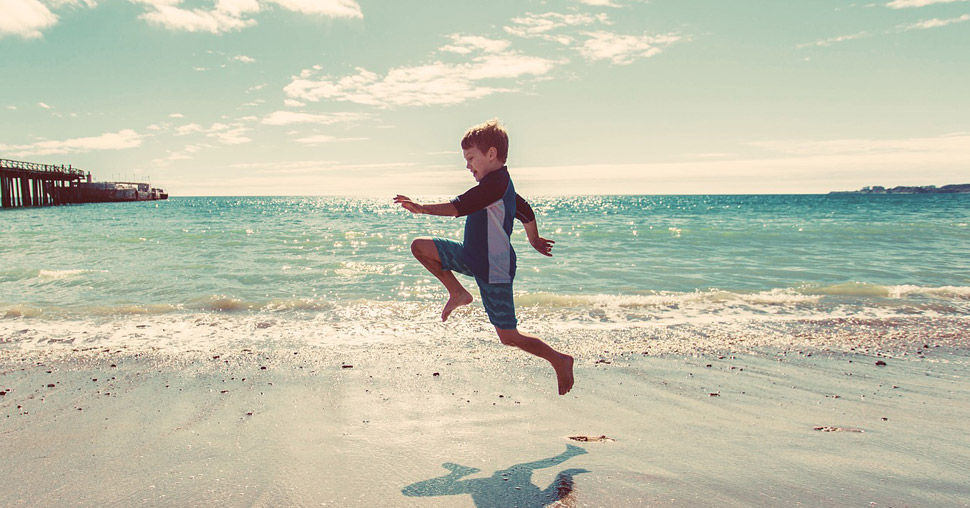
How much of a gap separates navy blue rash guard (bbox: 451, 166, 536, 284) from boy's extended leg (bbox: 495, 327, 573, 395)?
364 mm

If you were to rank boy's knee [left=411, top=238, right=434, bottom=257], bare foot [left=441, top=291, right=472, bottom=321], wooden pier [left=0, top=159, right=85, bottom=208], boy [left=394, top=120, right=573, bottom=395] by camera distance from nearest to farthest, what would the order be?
boy [left=394, top=120, right=573, bottom=395] < boy's knee [left=411, top=238, right=434, bottom=257] < bare foot [left=441, top=291, right=472, bottom=321] < wooden pier [left=0, top=159, right=85, bottom=208]

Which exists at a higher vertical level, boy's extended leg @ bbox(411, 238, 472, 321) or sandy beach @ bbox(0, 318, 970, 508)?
boy's extended leg @ bbox(411, 238, 472, 321)

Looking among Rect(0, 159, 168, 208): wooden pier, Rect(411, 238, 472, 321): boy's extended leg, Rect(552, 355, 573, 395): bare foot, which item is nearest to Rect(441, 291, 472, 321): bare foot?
Rect(411, 238, 472, 321): boy's extended leg

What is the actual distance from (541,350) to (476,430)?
764mm

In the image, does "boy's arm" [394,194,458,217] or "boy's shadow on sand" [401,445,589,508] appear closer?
"boy's shadow on sand" [401,445,589,508]

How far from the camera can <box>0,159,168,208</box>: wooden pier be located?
5588cm

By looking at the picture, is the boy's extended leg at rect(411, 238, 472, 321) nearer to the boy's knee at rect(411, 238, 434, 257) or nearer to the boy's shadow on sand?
the boy's knee at rect(411, 238, 434, 257)

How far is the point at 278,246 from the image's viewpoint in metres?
22.3

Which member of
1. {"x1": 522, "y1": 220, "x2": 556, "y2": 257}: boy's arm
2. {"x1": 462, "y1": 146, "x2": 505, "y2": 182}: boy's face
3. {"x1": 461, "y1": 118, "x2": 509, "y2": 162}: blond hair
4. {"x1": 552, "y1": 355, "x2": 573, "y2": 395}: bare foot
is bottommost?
{"x1": 552, "y1": 355, "x2": 573, "y2": 395}: bare foot

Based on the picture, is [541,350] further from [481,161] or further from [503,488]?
[481,161]

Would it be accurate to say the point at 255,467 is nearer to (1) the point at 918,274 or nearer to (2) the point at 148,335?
(2) the point at 148,335

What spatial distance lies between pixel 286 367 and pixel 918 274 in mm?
16111

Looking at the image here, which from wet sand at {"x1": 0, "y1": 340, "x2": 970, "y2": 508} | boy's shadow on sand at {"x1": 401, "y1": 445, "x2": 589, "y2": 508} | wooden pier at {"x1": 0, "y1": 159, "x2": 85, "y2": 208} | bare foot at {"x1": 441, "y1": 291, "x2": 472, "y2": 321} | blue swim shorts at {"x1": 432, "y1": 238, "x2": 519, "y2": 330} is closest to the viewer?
boy's shadow on sand at {"x1": 401, "y1": 445, "x2": 589, "y2": 508}

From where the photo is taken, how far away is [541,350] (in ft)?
13.0
